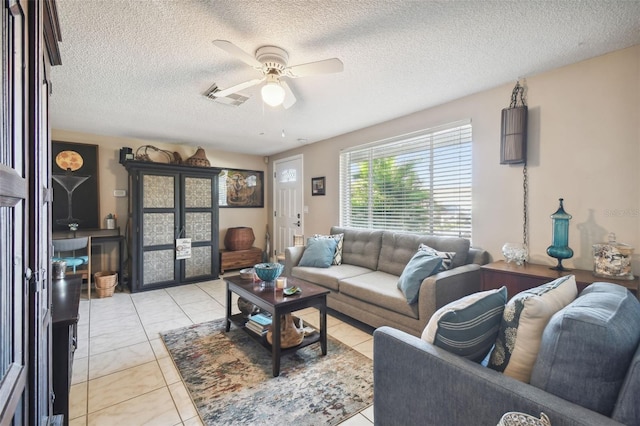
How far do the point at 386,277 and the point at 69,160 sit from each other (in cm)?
459

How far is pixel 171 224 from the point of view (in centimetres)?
435

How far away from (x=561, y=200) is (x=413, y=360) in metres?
2.00

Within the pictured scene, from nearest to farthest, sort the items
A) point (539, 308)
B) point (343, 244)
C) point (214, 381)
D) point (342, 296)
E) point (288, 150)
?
point (539, 308)
point (214, 381)
point (342, 296)
point (343, 244)
point (288, 150)

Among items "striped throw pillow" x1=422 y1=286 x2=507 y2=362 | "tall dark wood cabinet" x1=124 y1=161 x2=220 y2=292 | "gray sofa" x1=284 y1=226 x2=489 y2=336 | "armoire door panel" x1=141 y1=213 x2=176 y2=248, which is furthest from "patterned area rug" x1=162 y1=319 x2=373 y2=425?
"armoire door panel" x1=141 y1=213 x2=176 y2=248

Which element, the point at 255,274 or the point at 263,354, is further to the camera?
the point at 255,274

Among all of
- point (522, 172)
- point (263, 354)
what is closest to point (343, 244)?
point (263, 354)

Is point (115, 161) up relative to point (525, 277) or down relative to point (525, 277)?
up

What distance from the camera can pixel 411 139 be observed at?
3.45m

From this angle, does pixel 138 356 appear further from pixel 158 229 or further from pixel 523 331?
pixel 523 331

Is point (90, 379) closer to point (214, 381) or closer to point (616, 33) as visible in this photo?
point (214, 381)

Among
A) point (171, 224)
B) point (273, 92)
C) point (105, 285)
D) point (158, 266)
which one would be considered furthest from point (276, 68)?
point (105, 285)

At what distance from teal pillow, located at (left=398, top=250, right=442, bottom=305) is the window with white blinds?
76 cm

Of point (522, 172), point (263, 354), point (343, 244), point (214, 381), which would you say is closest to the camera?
point (214, 381)

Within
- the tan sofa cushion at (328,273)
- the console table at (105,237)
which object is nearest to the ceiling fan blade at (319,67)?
the tan sofa cushion at (328,273)
